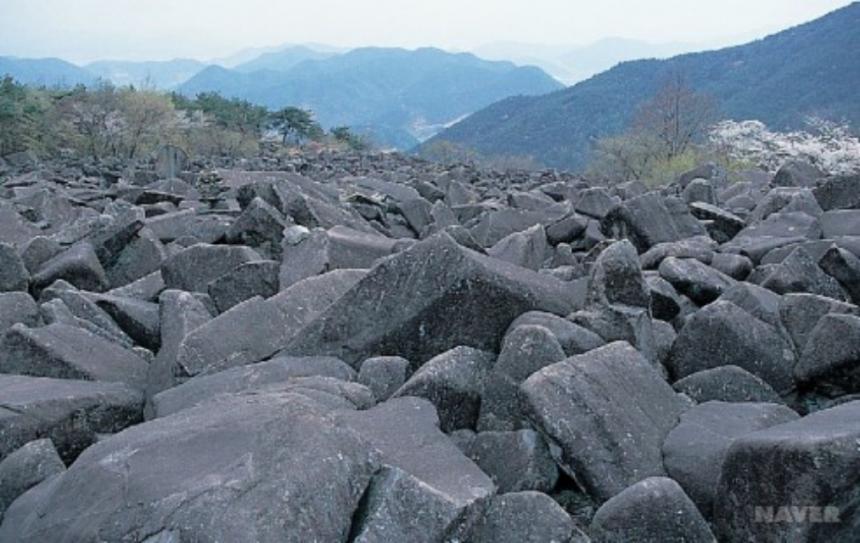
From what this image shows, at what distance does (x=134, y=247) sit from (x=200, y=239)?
725mm

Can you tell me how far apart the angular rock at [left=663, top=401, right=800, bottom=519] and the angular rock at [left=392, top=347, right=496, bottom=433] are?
88 centimetres

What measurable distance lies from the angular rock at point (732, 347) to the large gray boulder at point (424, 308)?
2.25 feet

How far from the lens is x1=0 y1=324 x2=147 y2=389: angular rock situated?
485cm

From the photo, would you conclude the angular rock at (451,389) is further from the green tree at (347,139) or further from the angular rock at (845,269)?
the green tree at (347,139)

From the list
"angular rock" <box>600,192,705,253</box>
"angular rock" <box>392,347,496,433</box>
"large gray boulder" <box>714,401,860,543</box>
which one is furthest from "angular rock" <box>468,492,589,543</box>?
"angular rock" <box>600,192,705,253</box>

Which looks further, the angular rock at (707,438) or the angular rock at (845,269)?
the angular rock at (845,269)

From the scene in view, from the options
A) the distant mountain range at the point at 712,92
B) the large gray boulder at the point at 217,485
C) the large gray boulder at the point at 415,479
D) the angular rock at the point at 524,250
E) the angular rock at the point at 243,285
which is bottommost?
the distant mountain range at the point at 712,92

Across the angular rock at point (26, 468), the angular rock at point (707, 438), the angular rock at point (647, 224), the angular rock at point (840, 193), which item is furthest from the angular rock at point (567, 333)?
the angular rock at point (840, 193)

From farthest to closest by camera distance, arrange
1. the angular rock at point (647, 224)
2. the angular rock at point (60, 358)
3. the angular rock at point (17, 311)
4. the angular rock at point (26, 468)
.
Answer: the angular rock at point (647, 224), the angular rock at point (17, 311), the angular rock at point (60, 358), the angular rock at point (26, 468)

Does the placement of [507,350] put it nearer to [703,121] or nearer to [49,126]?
[49,126]

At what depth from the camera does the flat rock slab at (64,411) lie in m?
3.92

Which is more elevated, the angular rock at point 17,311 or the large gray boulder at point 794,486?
the large gray boulder at point 794,486

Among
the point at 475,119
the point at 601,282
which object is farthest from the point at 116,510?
the point at 475,119

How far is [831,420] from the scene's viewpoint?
3.18 m
